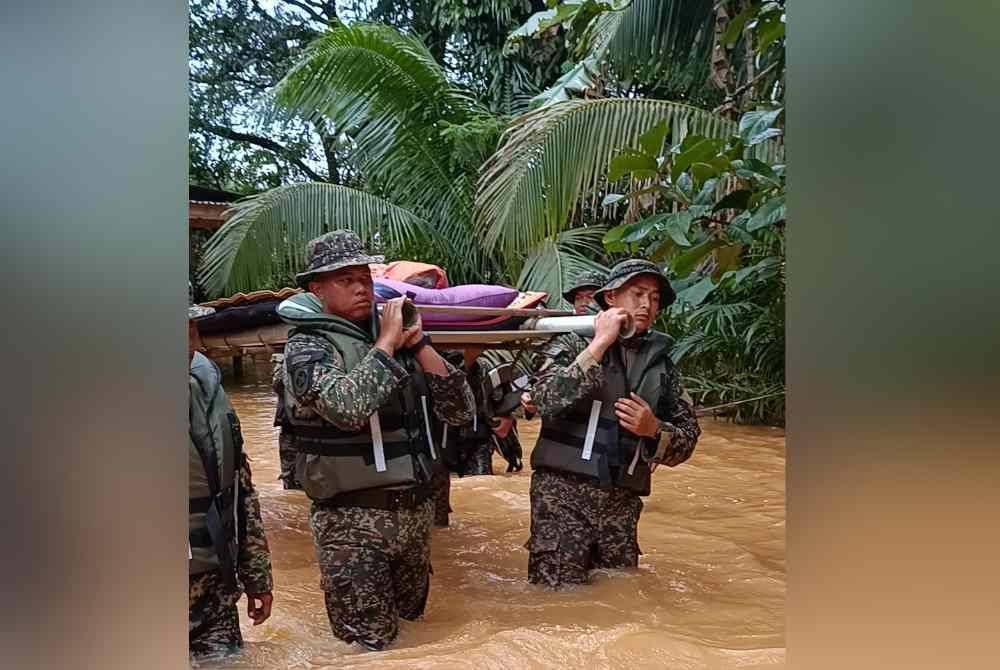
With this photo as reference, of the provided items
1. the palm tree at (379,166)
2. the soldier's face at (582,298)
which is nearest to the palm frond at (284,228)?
the palm tree at (379,166)

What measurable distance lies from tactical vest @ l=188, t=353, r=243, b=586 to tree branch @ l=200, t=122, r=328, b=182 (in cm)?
1329

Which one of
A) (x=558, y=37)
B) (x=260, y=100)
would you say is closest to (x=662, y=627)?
(x=558, y=37)

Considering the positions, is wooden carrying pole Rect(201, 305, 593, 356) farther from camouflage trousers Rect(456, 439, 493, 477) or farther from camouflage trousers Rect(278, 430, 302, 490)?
camouflage trousers Rect(456, 439, 493, 477)

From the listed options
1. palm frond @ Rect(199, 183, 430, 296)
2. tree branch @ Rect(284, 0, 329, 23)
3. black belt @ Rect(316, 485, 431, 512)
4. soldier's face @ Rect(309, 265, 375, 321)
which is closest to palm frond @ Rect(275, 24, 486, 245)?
palm frond @ Rect(199, 183, 430, 296)

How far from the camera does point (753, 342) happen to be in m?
8.85

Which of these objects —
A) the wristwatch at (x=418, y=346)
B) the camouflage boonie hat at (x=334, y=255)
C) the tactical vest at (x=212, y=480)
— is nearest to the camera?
the tactical vest at (x=212, y=480)

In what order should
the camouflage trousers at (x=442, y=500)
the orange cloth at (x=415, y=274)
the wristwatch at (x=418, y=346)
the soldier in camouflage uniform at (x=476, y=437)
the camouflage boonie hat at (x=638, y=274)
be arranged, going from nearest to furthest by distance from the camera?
the wristwatch at (x=418, y=346), the camouflage boonie hat at (x=638, y=274), the orange cloth at (x=415, y=274), the camouflage trousers at (x=442, y=500), the soldier in camouflage uniform at (x=476, y=437)

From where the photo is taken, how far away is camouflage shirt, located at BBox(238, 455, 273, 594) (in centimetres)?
279

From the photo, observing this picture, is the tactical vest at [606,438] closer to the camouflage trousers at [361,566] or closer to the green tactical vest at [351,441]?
the green tactical vest at [351,441]

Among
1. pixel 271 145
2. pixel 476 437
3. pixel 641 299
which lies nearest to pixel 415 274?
pixel 641 299

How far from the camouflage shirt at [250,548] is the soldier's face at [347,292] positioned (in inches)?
29.9

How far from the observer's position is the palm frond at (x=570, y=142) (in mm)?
6862
